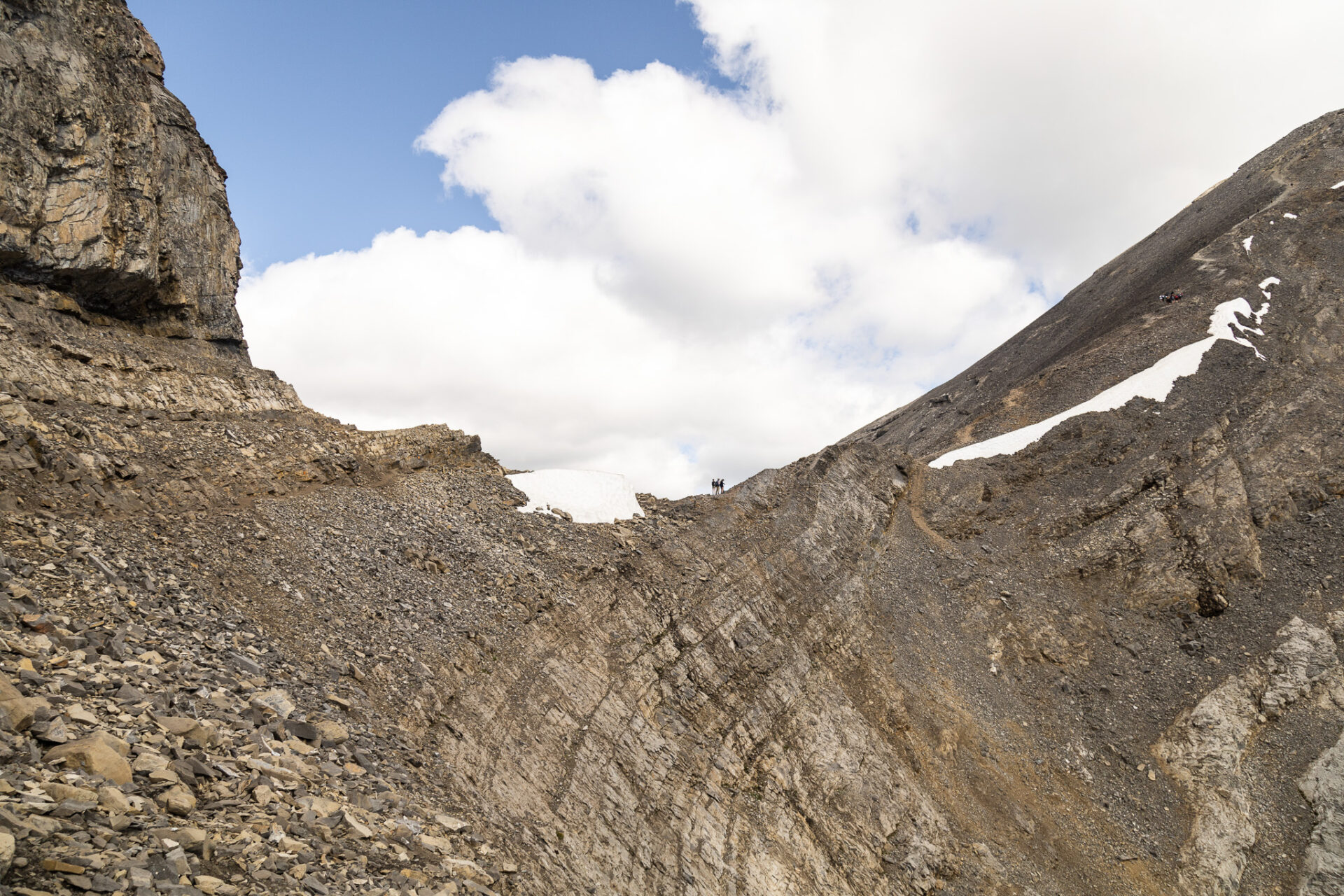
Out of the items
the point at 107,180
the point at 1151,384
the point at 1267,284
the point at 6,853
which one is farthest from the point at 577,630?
the point at 1267,284

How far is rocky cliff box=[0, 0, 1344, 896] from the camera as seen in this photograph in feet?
32.6

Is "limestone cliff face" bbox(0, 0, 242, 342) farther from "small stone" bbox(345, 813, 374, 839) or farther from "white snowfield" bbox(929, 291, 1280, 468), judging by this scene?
"white snowfield" bbox(929, 291, 1280, 468)

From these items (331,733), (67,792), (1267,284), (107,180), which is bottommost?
(331,733)

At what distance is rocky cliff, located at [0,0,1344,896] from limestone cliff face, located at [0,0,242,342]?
0.32ft

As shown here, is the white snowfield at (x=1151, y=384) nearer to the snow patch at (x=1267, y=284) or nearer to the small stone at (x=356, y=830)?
the snow patch at (x=1267, y=284)

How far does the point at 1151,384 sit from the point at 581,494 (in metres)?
27.7

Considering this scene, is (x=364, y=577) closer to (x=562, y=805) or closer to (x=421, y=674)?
(x=421, y=674)

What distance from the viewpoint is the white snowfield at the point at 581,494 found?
2384cm

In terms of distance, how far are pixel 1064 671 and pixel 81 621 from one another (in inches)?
1110

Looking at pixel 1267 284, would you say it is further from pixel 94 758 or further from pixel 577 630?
pixel 94 758

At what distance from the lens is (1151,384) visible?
107 ft

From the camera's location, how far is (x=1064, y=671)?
82.5 feet

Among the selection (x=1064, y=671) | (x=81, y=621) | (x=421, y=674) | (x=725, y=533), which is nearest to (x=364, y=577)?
(x=421, y=674)

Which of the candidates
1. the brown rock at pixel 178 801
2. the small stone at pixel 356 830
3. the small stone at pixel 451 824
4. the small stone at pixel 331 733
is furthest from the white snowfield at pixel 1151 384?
the brown rock at pixel 178 801
